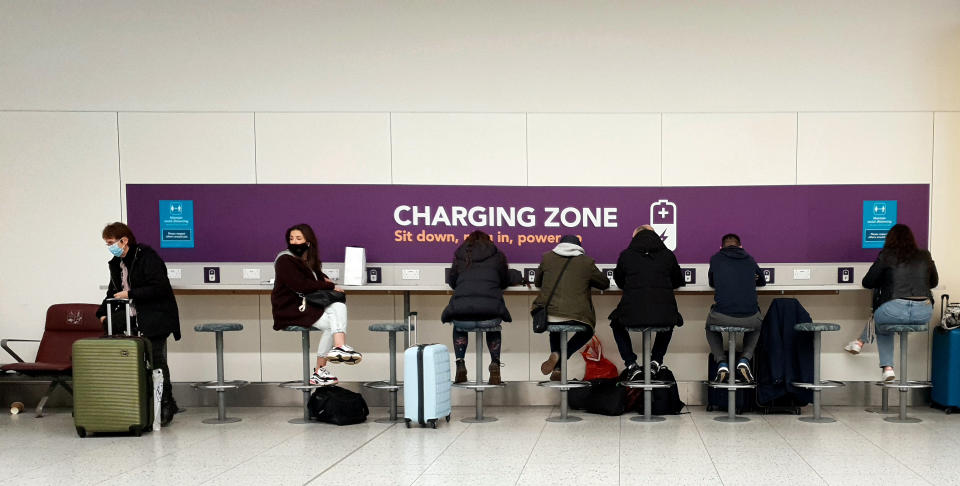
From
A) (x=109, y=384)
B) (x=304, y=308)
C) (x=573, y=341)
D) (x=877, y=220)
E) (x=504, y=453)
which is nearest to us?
(x=504, y=453)

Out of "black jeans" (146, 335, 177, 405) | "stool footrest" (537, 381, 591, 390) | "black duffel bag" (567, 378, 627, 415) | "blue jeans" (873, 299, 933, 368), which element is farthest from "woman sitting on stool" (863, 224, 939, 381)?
"black jeans" (146, 335, 177, 405)

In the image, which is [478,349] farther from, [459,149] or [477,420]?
[459,149]

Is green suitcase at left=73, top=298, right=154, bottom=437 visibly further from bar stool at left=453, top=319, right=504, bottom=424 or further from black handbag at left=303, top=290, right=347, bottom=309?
bar stool at left=453, top=319, right=504, bottom=424

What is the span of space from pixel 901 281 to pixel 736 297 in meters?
1.17

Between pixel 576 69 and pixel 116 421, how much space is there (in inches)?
165

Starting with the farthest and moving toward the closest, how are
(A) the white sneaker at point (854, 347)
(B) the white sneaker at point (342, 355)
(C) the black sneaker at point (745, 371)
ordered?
1. (A) the white sneaker at point (854, 347)
2. (C) the black sneaker at point (745, 371)
3. (B) the white sneaker at point (342, 355)

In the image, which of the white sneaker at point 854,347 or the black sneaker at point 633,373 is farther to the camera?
the white sneaker at point 854,347

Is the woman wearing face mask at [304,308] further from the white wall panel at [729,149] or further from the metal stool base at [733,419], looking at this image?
the white wall panel at [729,149]

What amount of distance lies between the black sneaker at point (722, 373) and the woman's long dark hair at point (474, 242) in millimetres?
1871

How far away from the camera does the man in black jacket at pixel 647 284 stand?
5535 millimetres

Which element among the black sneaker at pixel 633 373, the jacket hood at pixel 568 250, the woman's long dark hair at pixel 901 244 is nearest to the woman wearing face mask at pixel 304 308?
the jacket hood at pixel 568 250

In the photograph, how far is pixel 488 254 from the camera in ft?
18.7

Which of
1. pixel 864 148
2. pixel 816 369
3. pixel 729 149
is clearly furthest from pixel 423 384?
pixel 864 148

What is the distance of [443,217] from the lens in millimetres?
6383
